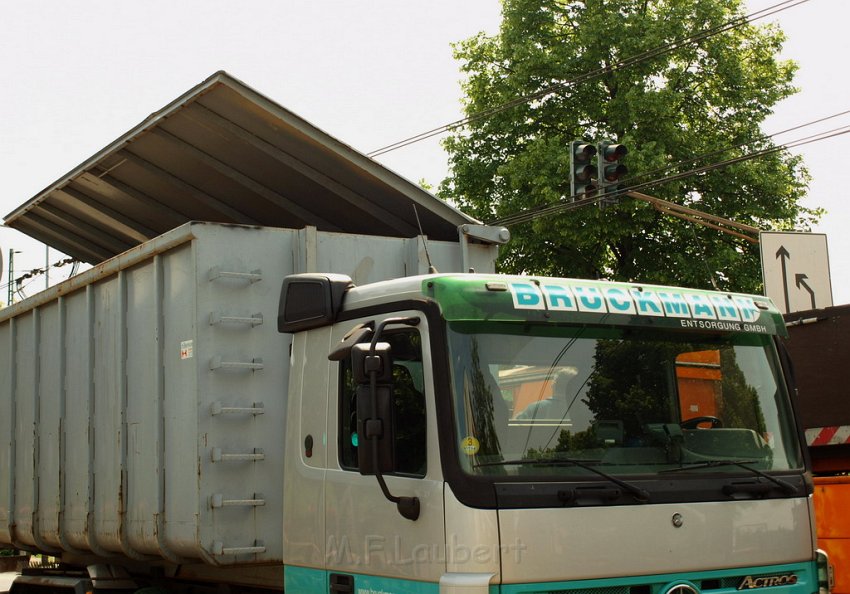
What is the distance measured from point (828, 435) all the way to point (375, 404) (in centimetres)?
510

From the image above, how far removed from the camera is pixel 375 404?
16.2 feet

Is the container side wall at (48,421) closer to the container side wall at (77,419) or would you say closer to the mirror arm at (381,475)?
the container side wall at (77,419)

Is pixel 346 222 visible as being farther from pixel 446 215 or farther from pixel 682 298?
pixel 682 298

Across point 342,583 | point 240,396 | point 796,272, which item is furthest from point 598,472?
point 796,272

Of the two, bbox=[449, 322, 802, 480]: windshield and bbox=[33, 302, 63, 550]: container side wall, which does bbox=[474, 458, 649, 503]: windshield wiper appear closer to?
bbox=[449, 322, 802, 480]: windshield

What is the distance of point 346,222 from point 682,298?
3.40 metres

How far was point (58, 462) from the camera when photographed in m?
8.46

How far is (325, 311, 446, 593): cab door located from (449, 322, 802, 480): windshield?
0.20 m

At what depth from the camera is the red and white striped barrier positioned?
8657 mm

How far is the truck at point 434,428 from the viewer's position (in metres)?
4.99

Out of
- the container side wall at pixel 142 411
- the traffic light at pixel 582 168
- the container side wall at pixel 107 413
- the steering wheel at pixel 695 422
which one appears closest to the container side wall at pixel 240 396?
the container side wall at pixel 142 411

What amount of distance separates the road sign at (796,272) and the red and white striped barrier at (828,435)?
3.49 meters

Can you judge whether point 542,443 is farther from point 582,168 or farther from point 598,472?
point 582,168

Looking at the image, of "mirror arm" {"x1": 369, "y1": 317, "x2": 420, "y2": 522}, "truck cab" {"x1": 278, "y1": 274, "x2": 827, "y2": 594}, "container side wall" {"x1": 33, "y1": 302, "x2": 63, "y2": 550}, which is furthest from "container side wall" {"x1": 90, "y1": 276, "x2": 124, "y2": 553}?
"mirror arm" {"x1": 369, "y1": 317, "x2": 420, "y2": 522}
